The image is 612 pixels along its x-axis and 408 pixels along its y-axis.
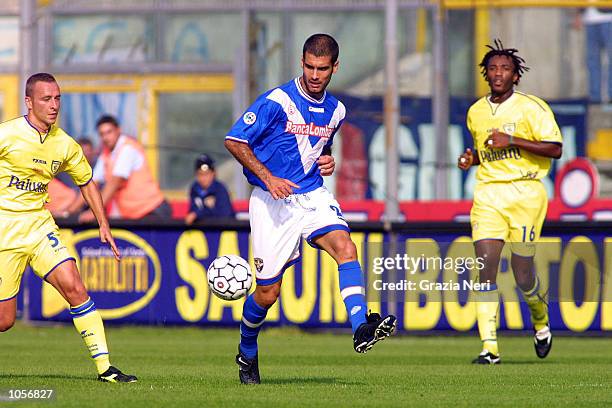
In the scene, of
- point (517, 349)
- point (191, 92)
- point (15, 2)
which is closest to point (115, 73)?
point (191, 92)

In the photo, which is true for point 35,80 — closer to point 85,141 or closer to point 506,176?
point 506,176

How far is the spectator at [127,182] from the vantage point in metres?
18.1

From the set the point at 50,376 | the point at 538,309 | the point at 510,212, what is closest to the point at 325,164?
the point at 50,376

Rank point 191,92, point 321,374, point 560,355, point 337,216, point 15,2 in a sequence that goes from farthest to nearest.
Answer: point 15,2
point 191,92
point 560,355
point 321,374
point 337,216

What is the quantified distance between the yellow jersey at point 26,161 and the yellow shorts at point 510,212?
161 inches

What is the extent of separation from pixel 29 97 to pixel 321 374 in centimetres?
325

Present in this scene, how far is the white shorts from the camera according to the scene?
10.3 m

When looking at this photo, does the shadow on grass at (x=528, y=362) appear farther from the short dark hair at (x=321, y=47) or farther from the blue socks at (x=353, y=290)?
the short dark hair at (x=321, y=47)

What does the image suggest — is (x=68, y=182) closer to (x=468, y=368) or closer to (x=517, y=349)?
(x=517, y=349)

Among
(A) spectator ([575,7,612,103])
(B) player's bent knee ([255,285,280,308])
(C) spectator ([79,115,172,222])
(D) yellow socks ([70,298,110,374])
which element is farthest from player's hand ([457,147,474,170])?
(A) spectator ([575,7,612,103])

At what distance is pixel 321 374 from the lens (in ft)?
38.6

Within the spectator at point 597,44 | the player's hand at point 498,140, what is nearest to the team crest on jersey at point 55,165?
the player's hand at point 498,140

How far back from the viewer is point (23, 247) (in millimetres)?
10531

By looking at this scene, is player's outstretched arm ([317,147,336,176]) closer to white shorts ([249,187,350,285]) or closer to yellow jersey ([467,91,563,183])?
white shorts ([249,187,350,285])
